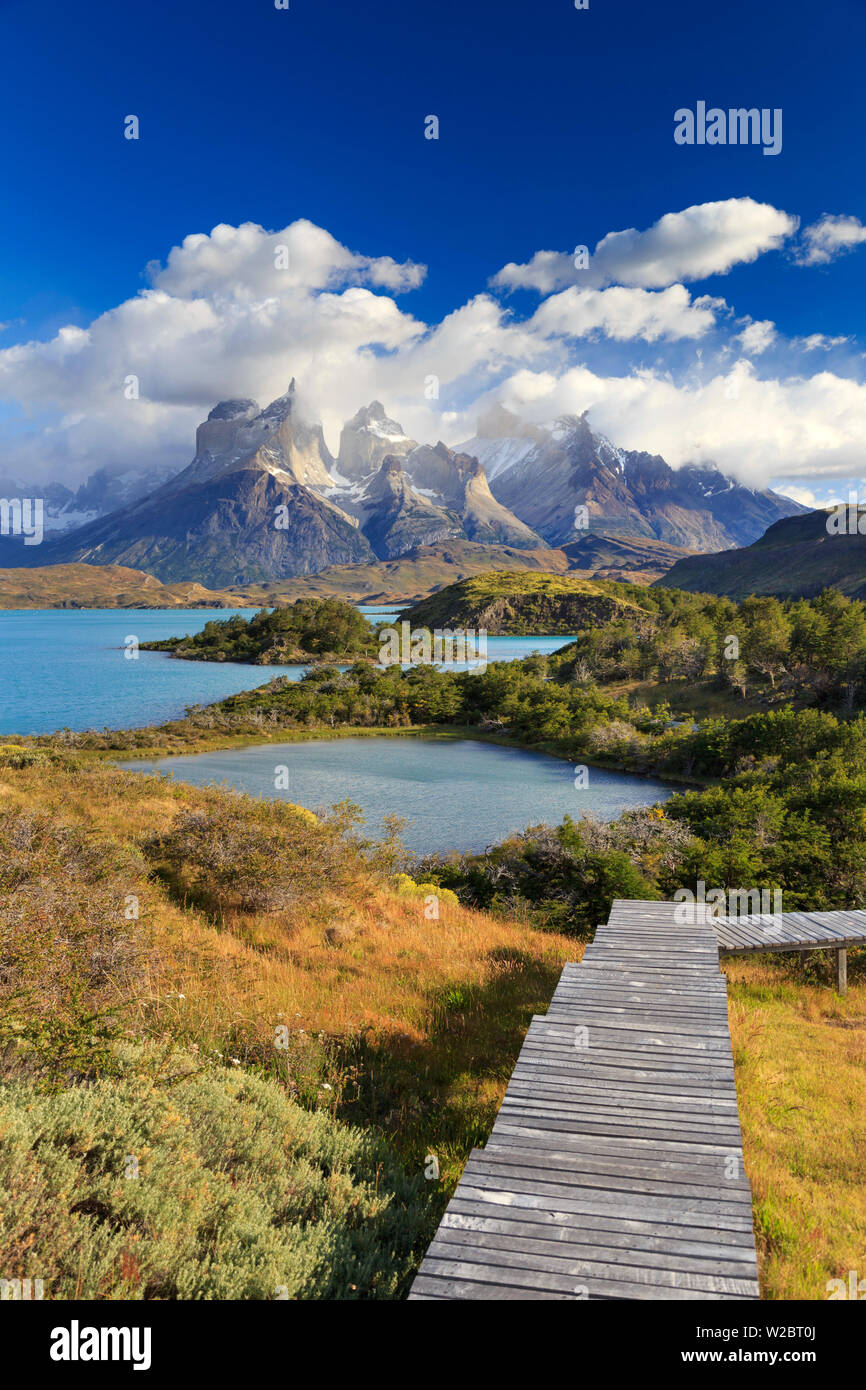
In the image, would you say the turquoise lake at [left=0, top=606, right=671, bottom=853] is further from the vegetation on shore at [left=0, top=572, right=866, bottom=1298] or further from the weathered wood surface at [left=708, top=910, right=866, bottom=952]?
the weathered wood surface at [left=708, top=910, right=866, bottom=952]

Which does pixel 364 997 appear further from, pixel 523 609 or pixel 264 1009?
pixel 523 609

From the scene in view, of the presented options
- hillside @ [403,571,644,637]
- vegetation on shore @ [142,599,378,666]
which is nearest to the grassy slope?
vegetation on shore @ [142,599,378,666]

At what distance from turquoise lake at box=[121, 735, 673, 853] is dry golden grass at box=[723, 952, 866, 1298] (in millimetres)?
18924

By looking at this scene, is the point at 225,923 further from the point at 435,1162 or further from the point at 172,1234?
the point at 172,1234

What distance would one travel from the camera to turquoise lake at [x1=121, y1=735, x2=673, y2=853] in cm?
3488

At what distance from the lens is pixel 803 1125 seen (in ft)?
24.3

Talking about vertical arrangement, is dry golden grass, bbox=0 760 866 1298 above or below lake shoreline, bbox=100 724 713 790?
above

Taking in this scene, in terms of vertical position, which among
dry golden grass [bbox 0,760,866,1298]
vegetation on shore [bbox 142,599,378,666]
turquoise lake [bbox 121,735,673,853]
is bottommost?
turquoise lake [bbox 121,735,673,853]

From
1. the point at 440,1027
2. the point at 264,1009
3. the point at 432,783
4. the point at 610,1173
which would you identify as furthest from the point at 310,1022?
the point at 432,783

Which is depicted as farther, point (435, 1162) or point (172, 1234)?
point (435, 1162)
